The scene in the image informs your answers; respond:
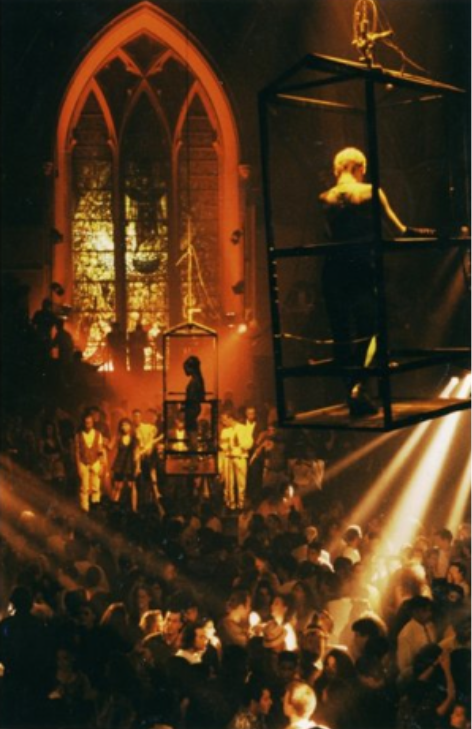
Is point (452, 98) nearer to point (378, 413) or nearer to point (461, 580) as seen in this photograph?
point (378, 413)

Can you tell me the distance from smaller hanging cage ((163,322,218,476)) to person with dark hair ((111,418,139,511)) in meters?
0.44

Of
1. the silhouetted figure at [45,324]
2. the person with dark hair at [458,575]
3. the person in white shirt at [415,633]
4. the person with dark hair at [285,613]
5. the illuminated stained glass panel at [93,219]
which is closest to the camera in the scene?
the person in white shirt at [415,633]

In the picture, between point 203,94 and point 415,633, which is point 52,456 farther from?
point 415,633

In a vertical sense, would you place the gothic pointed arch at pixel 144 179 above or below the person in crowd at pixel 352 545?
above

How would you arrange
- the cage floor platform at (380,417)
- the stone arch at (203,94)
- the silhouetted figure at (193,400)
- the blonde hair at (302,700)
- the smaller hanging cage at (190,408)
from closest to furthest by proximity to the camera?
the cage floor platform at (380,417), the blonde hair at (302,700), the silhouetted figure at (193,400), the smaller hanging cage at (190,408), the stone arch at (203,94)

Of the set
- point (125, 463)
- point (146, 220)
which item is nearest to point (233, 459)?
point (125, 463)

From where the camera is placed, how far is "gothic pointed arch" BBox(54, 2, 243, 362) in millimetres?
14609

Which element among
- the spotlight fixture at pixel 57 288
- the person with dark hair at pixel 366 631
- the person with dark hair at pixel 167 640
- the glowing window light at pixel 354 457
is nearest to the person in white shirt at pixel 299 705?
the person with dark hair at pixel 366 631

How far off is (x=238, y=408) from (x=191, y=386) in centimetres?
255

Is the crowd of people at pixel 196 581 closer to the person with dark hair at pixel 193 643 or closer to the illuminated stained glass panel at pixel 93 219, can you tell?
the person with dark hair at pixel 193 643

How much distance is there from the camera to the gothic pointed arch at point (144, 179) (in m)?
14.6

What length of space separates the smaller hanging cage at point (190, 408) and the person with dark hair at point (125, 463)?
0.44m

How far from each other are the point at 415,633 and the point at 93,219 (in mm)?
8091

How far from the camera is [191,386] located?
11.4 metres
